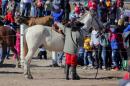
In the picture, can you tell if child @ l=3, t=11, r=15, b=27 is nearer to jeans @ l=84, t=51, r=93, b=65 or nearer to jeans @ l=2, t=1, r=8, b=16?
jeans @ l=2, t=1, r=8, b=16

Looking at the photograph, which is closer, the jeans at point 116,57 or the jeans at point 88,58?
the jeans at point 116,57

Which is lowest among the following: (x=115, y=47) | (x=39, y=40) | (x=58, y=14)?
(x=115, y=47)

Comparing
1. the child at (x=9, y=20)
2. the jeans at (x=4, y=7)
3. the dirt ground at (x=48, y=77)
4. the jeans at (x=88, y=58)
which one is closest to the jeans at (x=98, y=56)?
the jeans at (x=88, y=58)

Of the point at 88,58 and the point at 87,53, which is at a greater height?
the point at 87,53

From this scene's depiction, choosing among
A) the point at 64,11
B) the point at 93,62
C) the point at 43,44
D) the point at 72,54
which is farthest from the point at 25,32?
the point at 64,11

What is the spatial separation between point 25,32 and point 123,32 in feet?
14.6

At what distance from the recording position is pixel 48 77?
19.3 metres

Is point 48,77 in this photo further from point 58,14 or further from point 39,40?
point 58,14

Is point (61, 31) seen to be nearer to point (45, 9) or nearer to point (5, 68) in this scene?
point (5, 68)

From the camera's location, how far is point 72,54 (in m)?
18.6

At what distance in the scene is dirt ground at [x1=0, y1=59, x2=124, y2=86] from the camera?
1753 centimetres

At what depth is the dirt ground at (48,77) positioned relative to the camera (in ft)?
57.5

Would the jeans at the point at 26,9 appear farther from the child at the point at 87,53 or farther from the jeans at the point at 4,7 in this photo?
the child at the point at 87,53

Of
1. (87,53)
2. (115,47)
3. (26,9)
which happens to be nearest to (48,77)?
(87,53)
